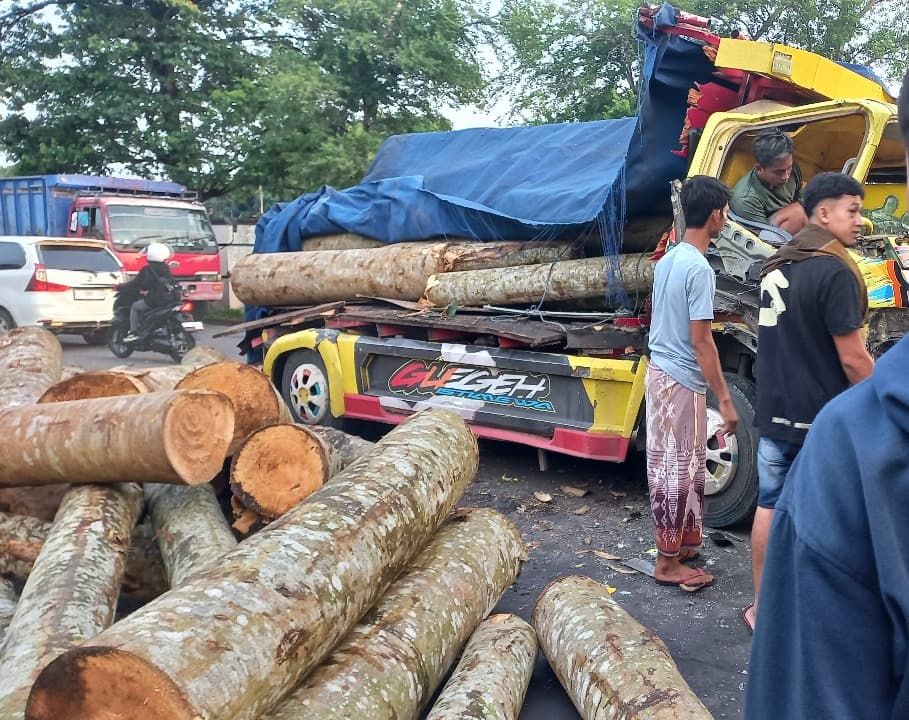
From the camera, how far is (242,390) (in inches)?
189

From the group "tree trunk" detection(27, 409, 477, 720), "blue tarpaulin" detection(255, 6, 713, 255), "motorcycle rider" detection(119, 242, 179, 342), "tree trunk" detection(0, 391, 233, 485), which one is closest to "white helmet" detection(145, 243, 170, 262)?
"motorcycle rider" detection(119, 242, 179, 342)

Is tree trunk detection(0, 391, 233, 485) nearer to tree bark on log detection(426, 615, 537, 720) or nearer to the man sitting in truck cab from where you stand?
tree bark on log detection(426, 615, 537, 720)

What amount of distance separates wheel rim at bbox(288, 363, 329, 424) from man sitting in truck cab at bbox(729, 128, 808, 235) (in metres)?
3.81

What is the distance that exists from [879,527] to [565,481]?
18.4 ft

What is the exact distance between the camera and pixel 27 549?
3.96 m

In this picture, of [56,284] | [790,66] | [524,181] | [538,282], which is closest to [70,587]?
[538,282]

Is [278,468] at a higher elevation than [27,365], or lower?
lower

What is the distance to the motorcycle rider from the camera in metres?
12.9

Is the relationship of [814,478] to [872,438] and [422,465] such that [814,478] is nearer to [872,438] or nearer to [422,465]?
[872,438]

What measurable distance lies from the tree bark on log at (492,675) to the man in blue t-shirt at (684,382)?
3.99ft

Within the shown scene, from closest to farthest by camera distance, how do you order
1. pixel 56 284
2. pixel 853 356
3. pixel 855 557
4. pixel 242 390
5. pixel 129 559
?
pixel 855 557
pixel 853 356
pixel 129 559
pixel 242 390
pixel 56 284

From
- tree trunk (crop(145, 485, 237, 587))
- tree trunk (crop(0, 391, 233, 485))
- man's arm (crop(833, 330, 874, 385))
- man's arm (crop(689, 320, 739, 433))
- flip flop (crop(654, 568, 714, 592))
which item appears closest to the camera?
man's arm (crop(833, 330, 874, 385))

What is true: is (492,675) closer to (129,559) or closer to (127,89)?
(129,559)

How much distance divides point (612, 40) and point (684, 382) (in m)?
16.6
